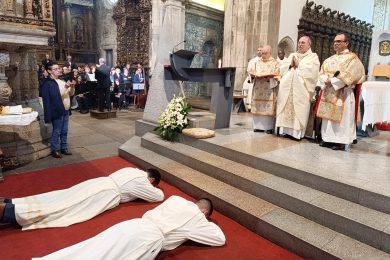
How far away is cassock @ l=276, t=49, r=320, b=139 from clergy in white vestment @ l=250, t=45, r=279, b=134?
0.68ft

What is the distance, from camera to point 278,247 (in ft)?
9.96

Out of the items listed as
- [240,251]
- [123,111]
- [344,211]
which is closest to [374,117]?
[344,211]

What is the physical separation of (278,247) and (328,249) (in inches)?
19.9

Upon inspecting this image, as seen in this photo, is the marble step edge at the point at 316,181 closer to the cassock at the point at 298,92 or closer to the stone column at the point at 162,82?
the cassock at the point at 298,92

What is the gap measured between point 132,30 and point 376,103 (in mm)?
10713

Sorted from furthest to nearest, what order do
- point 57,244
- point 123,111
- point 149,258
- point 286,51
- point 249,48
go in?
point 123,111 → point 286,51 → point 249,48 → point 57,244 → point 149,258

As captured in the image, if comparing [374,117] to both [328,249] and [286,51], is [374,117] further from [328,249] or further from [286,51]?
[286,51]

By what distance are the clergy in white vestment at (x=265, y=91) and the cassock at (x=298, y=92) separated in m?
0.21

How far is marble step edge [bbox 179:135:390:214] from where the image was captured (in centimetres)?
299

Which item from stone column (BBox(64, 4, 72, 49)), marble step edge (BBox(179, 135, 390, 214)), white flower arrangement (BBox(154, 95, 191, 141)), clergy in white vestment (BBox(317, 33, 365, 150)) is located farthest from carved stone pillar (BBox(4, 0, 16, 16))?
stone column (BBox(64, 4, 72, 49))

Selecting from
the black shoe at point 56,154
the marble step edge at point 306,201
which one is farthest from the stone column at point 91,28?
the marble step edge at point 306,201

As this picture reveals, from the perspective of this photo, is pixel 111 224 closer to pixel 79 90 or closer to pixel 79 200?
pixel 79 200

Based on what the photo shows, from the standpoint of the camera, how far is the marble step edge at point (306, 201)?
275 cm


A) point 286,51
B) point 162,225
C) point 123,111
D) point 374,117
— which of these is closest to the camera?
point 162,225
